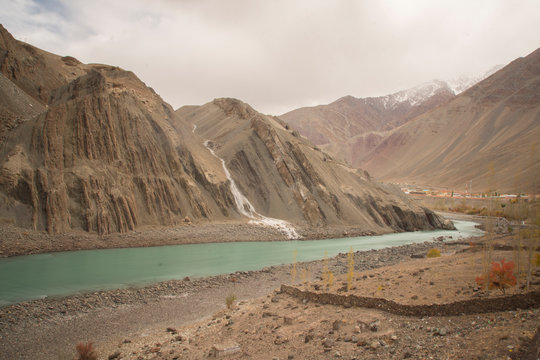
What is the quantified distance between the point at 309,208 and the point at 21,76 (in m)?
43.2

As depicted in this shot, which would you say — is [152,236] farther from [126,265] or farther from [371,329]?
[371,329]

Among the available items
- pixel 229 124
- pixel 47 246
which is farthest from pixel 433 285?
pixel 229 124

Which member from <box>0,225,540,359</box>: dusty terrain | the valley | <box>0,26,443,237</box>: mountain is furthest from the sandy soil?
<box>0,225,540,359</box>: dusty terrain

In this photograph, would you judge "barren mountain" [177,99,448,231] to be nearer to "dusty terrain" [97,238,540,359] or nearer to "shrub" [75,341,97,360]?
"dusty terrain" [97,238,540,359]

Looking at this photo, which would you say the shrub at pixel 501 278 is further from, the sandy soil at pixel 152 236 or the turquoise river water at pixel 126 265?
the sandy soil at pixel 152 236

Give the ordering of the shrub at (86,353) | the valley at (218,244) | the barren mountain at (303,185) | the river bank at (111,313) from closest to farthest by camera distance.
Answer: the valley at (218,244) < the shrub at (86,353) < the river bank at (111,313) < the barren mountain at (303,185)

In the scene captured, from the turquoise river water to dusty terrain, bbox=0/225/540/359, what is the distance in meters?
2.61

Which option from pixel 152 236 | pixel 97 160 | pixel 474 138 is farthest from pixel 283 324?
pixel 474 138

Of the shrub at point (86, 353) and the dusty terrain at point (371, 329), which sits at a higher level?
the shrub at point (86, 353)

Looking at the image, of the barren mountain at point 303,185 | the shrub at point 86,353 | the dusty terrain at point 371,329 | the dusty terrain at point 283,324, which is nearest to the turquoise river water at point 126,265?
the dusty terrain at point 283,324

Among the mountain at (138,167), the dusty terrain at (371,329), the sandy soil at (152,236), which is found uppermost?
the mountain at (138,167)

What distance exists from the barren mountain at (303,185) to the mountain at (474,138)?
4367cm

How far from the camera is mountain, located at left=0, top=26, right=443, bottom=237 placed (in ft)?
101

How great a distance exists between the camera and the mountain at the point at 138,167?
101ft
